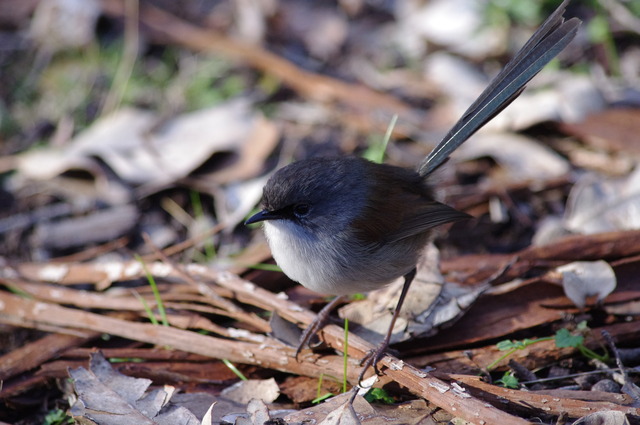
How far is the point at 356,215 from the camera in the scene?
12.9ft

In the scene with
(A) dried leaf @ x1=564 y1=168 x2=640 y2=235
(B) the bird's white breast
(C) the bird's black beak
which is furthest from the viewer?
(A) dried leaf @ x1=564 y1=168 x2=640 y2=235

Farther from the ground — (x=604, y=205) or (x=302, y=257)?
(x=604, y=205)

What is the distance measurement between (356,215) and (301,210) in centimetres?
34

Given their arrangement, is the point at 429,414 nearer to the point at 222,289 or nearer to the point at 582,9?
the point at 222,289

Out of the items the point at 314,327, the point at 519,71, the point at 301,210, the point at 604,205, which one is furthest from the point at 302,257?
the point at 604,205

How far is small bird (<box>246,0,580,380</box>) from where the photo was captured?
3.77 meters

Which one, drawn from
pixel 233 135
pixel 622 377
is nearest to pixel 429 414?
pixel 622 377

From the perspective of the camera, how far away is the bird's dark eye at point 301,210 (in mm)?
3906

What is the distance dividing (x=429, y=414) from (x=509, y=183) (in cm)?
269

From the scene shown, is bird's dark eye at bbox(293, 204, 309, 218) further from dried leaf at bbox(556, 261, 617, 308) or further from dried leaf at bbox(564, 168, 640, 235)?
dried leaf at bbox(564, 168, 640, 235)

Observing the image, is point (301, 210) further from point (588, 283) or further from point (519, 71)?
point (588, 283)

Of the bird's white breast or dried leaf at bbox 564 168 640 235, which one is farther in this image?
dried leaf at bbox 564 168 640 235

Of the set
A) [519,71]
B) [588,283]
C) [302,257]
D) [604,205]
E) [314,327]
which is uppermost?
[519,71]

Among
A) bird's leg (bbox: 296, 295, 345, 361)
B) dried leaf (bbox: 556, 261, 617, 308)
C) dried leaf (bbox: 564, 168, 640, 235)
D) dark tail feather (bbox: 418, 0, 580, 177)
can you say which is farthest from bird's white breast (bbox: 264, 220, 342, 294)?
dried leaf (bbox: 564, 168, 640, 235)
